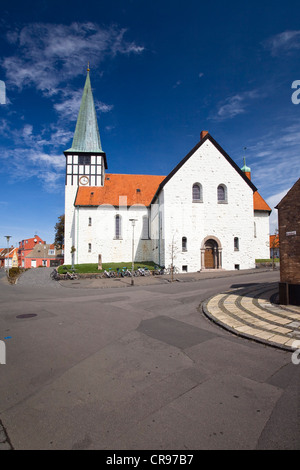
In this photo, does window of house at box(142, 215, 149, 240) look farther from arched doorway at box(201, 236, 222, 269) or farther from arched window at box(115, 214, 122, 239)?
arched doorway at box(201, 236, 222, 269)

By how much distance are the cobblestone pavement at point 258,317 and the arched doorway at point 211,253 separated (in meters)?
13.3

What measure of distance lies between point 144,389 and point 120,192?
30869 mm

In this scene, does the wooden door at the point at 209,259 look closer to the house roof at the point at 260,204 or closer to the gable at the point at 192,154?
the gable at the point at 192,154

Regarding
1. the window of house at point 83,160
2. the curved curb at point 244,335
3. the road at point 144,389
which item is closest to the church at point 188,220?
the window of house at point 83,160

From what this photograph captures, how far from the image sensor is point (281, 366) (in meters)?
4.59

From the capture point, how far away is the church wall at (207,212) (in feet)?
78.3

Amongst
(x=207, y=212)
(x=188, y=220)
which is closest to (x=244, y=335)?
(x=188, y=220)

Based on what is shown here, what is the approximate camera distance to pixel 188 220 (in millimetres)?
24109

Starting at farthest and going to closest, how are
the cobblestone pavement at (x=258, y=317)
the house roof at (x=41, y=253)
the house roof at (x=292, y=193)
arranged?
the house roof at (x=41, y=253) < the house roof at (x=292, y=193) < the cobblestone pavement at (x=258, y=317)

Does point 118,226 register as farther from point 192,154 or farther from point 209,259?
point 192,154

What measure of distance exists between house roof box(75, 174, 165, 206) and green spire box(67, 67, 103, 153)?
5.04 metres
